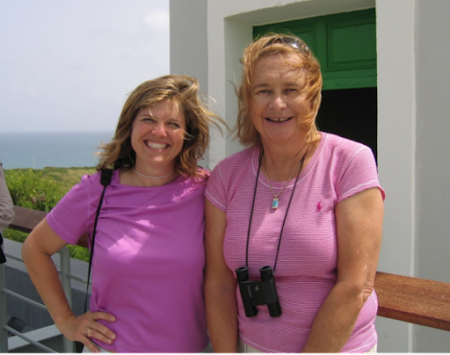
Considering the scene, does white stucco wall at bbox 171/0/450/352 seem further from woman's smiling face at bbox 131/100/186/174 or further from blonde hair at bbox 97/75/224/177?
woman's smiling face at bbox 131/100/186/174

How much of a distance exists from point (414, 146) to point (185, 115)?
178 cm

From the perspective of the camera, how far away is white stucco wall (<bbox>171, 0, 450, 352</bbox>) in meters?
3.01

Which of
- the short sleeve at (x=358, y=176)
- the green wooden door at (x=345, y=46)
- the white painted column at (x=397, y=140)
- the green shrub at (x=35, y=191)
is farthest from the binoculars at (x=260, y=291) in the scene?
the green shrub at (x=35, y=191)

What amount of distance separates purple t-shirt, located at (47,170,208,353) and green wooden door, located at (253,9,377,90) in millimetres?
2137

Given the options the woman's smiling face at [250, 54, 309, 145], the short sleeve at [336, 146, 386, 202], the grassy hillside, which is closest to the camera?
the short sleeve at [336, 146, 386, 202]

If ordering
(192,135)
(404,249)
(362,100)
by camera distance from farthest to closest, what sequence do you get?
(362,100), (404,249), (192,135)

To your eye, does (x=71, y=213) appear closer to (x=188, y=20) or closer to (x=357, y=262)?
(x=357, y=262)

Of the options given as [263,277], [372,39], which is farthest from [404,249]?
[263,277]

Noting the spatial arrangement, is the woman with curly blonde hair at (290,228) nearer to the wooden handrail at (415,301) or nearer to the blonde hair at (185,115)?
the wooden handrail at (415,301)

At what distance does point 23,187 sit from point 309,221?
20.7 feet

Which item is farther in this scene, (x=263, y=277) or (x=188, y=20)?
(x=188, y=20)

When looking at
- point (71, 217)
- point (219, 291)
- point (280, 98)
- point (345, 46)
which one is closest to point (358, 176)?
point (280, 98)

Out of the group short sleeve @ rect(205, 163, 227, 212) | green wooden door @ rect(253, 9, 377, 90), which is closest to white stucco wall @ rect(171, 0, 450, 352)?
green wooden door @ rect(253, 9, 377, 90)

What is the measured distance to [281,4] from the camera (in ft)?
12.0
